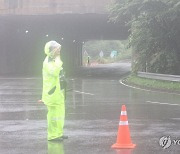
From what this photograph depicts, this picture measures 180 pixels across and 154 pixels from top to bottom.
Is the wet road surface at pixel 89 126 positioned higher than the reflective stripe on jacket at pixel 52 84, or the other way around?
the reflective stripe on jacket at pixel 52 84

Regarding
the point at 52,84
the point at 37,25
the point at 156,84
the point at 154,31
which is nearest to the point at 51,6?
the point at 37,25

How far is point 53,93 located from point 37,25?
37343mm

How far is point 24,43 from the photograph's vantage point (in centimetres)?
5425

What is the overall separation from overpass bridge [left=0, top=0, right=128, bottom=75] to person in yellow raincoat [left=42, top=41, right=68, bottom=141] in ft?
84.7

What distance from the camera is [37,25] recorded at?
45219 millimetres

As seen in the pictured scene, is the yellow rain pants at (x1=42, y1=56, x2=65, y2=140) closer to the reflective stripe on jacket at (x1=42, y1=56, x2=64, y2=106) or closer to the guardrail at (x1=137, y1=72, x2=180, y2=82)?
the reflective stripe on jacket at (x1=42, y1=56, x2=64, y2=106)

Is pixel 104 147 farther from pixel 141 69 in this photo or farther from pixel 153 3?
pixel 141 69

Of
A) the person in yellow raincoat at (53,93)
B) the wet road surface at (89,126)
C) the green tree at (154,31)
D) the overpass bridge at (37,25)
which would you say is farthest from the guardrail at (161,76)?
the person in yellow raincoat at (53,93)

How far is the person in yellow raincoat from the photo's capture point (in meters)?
8.61

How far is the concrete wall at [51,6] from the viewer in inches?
1359

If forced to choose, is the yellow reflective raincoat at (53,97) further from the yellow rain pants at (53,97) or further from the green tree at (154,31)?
the green tree at (154,31)

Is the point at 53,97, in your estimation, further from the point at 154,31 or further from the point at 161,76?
the point at 154,31

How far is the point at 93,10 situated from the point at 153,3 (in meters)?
11.1

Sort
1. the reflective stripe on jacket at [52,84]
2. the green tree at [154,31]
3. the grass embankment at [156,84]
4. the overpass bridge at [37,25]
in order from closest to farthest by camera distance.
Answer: the reflective stripe on jacket at [52,84]
the grass embankment at [156,84]
the green tree at [154,31]
the overpass bridge at [37,25]
